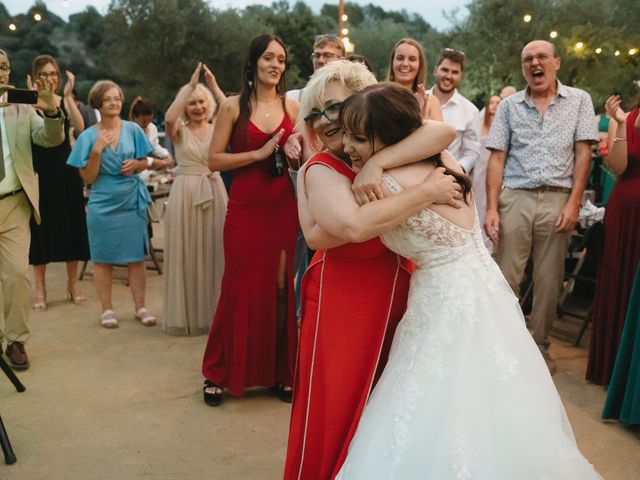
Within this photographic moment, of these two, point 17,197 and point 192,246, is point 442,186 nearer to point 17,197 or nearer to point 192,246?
point 17,197

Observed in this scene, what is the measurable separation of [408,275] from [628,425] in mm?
2169

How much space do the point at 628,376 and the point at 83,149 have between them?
4.13 meters

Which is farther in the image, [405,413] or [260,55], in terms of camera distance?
[260,55]

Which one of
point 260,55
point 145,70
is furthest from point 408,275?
point 145,70

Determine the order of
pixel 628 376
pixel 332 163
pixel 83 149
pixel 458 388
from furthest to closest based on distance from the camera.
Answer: pixel 83 149 → pixel 628 376 → pixel 332 163 → pixel 458 388

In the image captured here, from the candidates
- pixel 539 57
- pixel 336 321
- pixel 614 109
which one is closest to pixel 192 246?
pixel 539 57

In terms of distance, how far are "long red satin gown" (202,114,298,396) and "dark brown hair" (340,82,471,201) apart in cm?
192

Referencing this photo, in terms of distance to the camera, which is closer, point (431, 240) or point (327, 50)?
point (431, 240)

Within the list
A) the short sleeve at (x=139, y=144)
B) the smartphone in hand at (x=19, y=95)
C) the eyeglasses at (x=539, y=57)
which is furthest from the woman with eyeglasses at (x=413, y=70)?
the smartphone in hand at (x=19, y=95)

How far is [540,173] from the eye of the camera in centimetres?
454

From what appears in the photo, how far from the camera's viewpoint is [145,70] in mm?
24734

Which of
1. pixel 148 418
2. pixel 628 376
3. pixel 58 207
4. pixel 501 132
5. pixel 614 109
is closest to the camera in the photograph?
pixel 628 376

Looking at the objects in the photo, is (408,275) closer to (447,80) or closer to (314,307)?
(314,307)

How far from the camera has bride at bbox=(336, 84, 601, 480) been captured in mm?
1929
